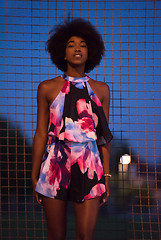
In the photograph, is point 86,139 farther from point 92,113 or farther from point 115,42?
point 115,42

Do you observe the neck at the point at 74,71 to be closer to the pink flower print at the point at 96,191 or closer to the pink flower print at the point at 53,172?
the pink flower print at the point at 53,172

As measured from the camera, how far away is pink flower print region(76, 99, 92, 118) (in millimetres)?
2029

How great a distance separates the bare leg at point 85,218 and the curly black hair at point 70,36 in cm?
89

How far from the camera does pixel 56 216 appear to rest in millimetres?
1979

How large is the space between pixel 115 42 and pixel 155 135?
0.98 metres

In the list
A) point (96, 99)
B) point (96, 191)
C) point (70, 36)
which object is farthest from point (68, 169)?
point (70, 36)

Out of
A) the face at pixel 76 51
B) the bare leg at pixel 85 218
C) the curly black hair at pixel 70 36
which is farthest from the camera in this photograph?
the curly black hair at pixel 70 36

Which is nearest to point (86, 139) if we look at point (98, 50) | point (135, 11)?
point (98, 50)

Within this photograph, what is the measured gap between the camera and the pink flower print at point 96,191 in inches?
77.0

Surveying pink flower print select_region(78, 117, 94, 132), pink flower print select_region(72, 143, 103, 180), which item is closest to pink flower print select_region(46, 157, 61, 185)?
pink flower print select_region(72, 143, 103, 180)

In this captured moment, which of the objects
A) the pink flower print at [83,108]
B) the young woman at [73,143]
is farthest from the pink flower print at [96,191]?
the pink flower print at [83,108]

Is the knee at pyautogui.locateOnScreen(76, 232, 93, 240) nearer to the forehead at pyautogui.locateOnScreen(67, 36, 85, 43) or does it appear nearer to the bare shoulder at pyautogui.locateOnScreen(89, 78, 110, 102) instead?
the bare shoulder at pyautogui.locateOnScreen(89, 78, 110, 102)

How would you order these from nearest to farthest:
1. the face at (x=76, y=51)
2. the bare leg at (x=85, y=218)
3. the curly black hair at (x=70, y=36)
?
1. the bare leg at (x=85, y=218)
2. the face at (x=76, y=51)
3. the curly black hair at (x=70, y=36)

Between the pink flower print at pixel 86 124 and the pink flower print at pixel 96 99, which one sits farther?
the pink flower print at pixel 96 99
